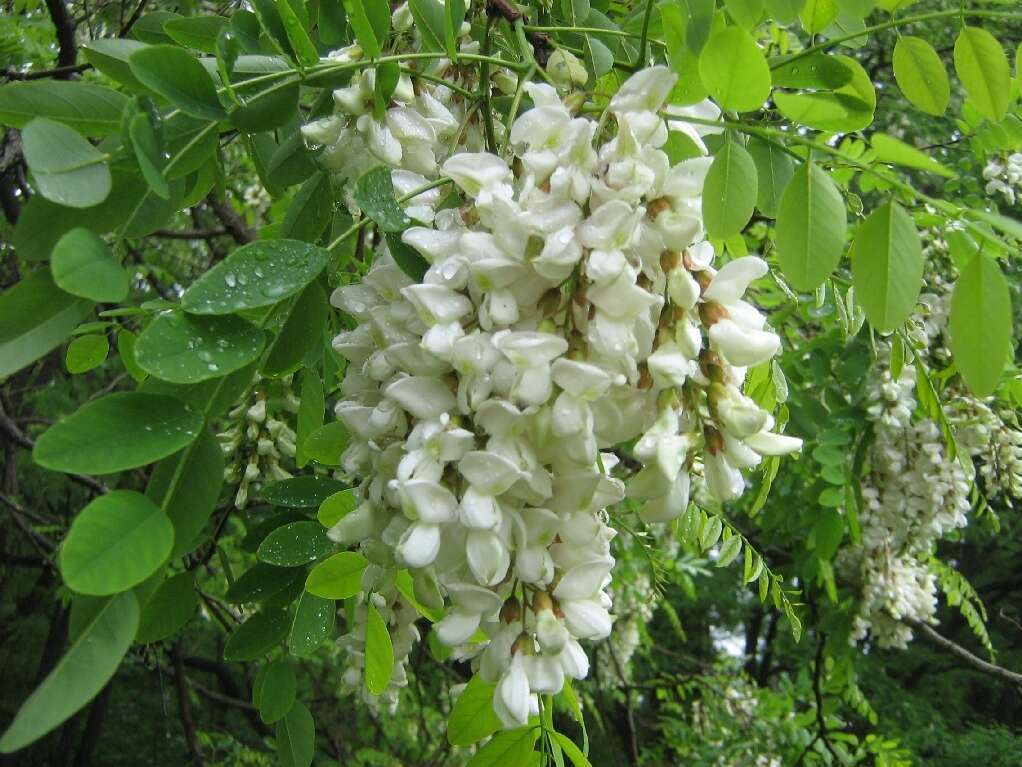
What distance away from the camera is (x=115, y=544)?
641 millimetres

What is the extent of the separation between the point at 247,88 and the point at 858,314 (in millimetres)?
988

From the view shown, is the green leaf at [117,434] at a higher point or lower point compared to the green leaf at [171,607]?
higher

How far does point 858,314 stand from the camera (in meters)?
1.42

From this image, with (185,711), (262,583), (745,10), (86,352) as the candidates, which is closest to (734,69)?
(745,10)

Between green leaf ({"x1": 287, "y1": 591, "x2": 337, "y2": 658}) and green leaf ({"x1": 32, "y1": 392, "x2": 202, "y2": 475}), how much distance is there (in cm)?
35

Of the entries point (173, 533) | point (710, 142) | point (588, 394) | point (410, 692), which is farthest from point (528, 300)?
point (410, 692)

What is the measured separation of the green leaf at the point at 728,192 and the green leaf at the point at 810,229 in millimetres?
37

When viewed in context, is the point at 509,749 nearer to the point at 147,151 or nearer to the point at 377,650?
the point at 377,650

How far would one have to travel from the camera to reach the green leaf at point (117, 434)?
0.65m

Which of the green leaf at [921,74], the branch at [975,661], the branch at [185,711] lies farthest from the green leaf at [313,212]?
the branch at [975,661]

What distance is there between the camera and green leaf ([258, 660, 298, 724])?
1122mm

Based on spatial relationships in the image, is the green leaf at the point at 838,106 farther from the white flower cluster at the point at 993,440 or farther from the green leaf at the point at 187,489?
the white flower cluster at the point at 993,440

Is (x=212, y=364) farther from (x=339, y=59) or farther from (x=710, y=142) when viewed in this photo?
(x=710, y=142)

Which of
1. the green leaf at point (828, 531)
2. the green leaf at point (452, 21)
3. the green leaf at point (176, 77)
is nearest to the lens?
the green leaf at point (176, 77)
